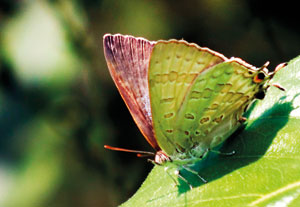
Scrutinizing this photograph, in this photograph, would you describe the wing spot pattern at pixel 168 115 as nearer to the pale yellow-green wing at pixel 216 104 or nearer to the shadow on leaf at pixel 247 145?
the pale yellow-green wing at pixel 216 104

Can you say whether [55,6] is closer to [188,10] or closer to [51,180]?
[188,10]

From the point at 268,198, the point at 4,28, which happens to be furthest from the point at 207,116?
the point at 4,28

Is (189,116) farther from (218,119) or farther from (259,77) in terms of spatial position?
(259,77)

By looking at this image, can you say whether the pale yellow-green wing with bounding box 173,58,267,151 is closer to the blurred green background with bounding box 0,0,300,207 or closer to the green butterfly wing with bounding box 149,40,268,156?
the green butterfly wing with bounding box 149,40,268,156

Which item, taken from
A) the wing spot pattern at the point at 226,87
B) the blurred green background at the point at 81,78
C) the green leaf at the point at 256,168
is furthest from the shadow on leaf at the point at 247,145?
the blurred green background at the point at 81,78

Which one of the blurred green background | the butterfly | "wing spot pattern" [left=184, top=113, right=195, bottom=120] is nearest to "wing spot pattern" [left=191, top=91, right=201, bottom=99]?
the butterfly

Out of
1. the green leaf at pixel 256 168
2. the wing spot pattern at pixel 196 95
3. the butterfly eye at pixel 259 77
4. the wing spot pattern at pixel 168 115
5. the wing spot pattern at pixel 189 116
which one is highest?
the butterfly eye at pixel 259 77
